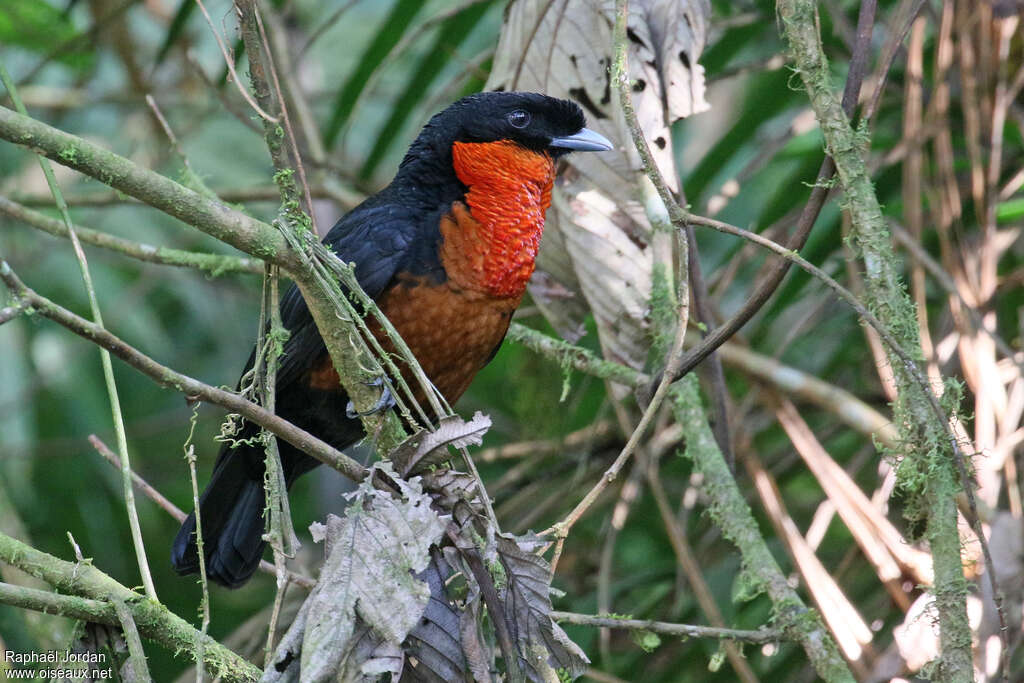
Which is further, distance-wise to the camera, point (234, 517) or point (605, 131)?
point (234, 517)

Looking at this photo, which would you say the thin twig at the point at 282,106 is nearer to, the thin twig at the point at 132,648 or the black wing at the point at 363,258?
the black wing at the point at 363,258

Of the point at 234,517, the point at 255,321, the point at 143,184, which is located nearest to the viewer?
the point at 143,184

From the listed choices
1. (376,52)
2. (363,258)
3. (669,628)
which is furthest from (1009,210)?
(376,52)

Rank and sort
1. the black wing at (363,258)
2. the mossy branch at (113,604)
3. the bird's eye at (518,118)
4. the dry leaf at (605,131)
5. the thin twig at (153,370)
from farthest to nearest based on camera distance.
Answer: the bird's eye at (518,118) → the black wing at (363,258) → the dry leaf at (605,131) → the mossy branch at (113,604) → the thin twig at (153,370)

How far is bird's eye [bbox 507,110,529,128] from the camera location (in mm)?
2668

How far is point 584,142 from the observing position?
8.50 feet

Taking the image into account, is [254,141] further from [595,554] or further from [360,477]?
[360,477]

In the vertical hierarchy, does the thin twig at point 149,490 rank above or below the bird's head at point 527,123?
below

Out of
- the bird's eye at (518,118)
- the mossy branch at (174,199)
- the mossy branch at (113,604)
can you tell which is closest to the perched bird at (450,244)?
the bird's eye at (518,118)

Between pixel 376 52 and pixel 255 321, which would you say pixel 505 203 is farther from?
pixel 255 321

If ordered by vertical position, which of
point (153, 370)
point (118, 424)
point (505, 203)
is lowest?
point (118, 424)

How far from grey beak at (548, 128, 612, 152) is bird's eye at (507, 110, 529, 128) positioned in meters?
0.10

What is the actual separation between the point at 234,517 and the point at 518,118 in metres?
1.28

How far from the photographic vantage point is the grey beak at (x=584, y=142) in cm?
258
